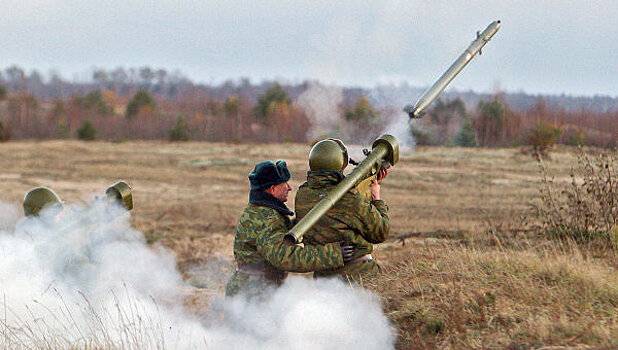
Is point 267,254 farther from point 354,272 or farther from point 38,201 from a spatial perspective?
point 38,201

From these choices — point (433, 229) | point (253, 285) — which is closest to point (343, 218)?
point (253, 285)

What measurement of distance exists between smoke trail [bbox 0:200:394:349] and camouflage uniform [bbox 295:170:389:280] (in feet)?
1.28

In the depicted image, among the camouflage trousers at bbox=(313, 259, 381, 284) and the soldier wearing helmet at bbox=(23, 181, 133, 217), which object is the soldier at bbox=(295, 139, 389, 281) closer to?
the camouflage trousers at bbox=(313, 259, 381, 284)

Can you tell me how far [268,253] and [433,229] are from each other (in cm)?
1262

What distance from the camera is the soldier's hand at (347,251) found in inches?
334

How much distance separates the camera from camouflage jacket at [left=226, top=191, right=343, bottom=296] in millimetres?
8172

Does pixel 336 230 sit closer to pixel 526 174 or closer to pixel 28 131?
pixel 526 174

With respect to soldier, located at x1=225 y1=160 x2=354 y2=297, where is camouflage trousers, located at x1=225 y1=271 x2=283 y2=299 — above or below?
below

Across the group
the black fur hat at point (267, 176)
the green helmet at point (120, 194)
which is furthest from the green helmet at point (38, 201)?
the black fur hat at point (267, 176)

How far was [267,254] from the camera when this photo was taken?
823 centimetres

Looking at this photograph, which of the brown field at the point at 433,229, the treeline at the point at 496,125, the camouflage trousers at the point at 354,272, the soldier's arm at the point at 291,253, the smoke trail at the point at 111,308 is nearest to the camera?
the brown field at the point at 433,229

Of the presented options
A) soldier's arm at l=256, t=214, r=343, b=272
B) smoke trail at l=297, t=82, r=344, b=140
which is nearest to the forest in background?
smoke trail at l=297, t=82, r=344, b=140

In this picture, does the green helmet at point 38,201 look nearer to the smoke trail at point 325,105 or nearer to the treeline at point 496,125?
the smoke trail at point 325,105

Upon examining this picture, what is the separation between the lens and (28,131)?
184 feet
